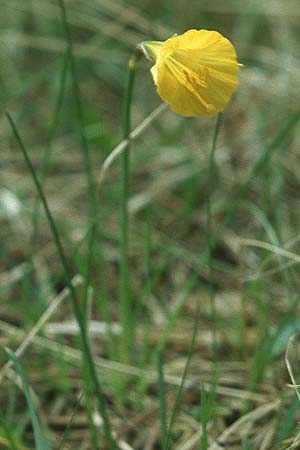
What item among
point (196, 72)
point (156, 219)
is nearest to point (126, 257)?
point (196, 72)

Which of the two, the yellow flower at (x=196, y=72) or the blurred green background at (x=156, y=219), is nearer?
the yellow flower at (x=196, y=72)

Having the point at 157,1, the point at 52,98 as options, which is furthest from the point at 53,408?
the point at 157,1

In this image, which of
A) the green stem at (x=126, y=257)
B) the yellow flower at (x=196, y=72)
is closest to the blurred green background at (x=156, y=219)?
the green stem at (x=126, y=257)

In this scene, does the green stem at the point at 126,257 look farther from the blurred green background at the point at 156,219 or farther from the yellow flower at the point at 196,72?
the yellow flower at the point at 196,72

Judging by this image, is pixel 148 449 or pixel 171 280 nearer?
pixel 148 449

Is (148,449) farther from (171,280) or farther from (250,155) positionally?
(250,155)

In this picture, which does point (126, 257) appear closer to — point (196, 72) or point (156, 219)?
point (196, 72)

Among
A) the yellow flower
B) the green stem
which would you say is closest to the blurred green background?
the green stem

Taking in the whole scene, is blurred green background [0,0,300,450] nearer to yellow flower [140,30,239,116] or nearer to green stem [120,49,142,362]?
green stem [120,49,142,362]
